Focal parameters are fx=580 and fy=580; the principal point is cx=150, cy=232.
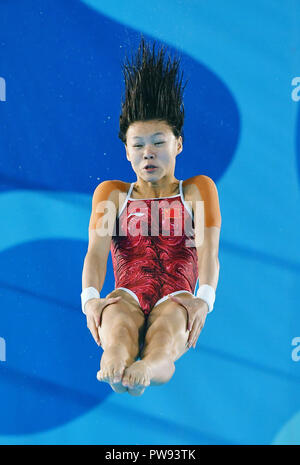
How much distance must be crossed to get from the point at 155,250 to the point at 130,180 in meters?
0.42

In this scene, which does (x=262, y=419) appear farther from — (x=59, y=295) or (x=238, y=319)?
(x=59, y=295)

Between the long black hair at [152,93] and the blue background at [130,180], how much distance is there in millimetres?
218

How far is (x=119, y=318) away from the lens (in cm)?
184

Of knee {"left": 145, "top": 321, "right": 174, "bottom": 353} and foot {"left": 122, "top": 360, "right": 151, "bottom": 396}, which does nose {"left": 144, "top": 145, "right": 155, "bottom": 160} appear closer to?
knee {"left": 145, "top": 321, "right": 174, "bottom": 353}

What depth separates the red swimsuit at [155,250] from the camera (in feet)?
6.45

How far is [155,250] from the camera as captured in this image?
78.0 inches

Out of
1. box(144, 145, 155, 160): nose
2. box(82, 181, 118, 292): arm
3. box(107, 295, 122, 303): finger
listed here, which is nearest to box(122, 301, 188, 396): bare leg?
box(107, 295, 122, 303): finger

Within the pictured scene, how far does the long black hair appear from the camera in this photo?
1998 millimetres

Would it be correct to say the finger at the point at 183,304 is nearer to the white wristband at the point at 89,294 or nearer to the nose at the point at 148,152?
the white wristband at the point at 89,294

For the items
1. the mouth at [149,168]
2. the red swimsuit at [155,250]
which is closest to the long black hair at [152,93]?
the mouth at [149,168]

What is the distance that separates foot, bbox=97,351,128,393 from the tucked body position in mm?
161

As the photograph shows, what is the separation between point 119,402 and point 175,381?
25cm

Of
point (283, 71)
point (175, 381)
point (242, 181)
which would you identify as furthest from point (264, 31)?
point (175, 381)

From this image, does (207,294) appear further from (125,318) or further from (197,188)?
(197,188)
